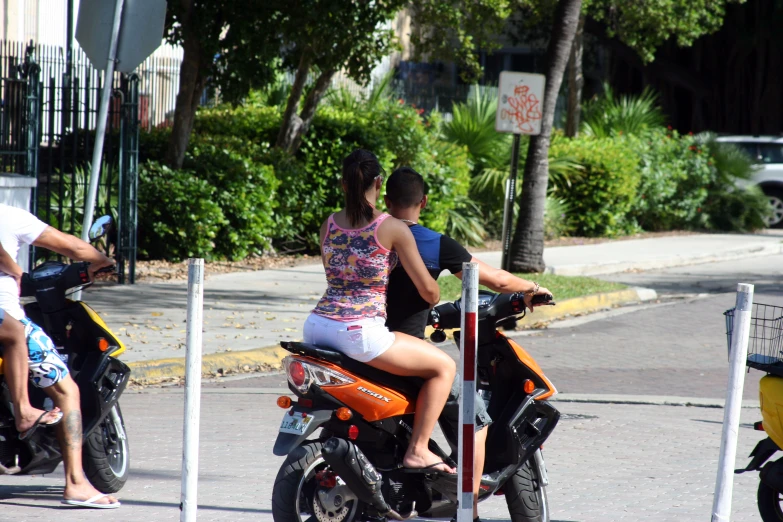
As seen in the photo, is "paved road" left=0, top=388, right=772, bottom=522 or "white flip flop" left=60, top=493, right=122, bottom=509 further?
"paved road" left=0, top=388, right=772, bottom=522

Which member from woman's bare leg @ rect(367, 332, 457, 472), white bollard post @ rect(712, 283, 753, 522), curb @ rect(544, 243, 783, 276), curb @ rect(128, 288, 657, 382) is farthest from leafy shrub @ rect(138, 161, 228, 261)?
white bollard post @ rect(712, 283, 753, 522)

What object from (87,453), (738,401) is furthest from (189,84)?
(738,401)

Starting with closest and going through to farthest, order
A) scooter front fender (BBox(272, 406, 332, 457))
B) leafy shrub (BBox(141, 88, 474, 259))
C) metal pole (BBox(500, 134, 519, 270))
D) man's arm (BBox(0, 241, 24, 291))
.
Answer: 1. scooter front fender (BBox(272, 406, 332, 457))
2. man's arm (BBox(0, 241, 24, 291))
3. metal pole (BBox(500, 134, 519, 270))
4. leafy shrub (BBox(141, 88, 474, 259))

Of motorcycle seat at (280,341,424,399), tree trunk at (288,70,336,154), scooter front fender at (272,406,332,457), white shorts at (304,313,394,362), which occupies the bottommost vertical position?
scooter front fender at (272,406,332,457)

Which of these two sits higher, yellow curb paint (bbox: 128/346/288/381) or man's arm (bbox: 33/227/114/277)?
man's arm (bbox: 33/227/114/277)

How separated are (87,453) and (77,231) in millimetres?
8231

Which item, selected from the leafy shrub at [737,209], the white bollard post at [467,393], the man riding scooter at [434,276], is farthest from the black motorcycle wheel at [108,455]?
the leafy shrub at [737,209]

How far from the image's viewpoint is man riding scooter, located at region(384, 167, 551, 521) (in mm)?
4430

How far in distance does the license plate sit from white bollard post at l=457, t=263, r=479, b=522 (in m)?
0.63

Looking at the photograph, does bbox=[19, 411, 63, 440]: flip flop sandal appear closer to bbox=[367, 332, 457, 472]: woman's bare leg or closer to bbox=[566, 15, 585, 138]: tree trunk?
bbox=[367, 332, 457, 472]: woman's bare leg

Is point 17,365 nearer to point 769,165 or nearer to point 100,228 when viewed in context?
point 100,228

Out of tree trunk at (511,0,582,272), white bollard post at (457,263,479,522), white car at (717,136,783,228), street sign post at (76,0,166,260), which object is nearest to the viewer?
white bollard post at (457,263,479,522)

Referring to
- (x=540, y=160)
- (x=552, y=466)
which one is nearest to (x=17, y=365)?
(x=552, y=466)

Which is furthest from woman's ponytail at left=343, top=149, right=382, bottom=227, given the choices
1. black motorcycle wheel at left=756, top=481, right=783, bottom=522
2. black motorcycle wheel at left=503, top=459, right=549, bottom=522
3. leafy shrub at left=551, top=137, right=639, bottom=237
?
leafy shrub at left=551, top=137, right=639, bottom=237
